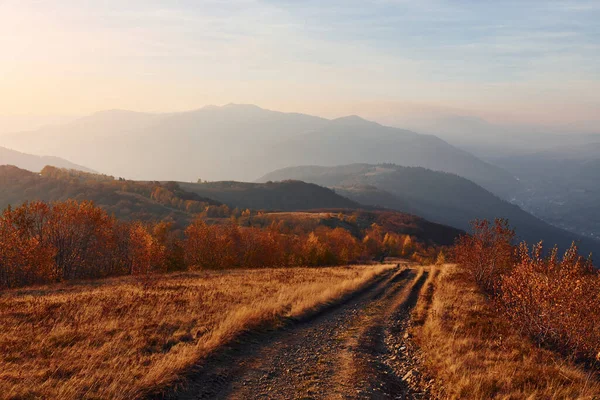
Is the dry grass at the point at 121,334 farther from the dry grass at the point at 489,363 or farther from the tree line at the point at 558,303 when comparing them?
the tree line at the point at 558,303

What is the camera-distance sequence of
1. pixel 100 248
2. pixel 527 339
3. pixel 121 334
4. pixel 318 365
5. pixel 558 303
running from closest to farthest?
pixel 318 365, pixel 121 334, pixel 558 303, pixel 527 339, pixel 100 248

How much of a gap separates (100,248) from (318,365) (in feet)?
181

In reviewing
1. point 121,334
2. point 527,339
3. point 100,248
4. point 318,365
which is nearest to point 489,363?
point 527,339

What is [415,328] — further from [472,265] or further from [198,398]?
[472,265]

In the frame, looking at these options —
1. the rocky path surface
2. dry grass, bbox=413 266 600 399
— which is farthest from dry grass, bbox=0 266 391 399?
dry grass, bbox=413 266 600 399

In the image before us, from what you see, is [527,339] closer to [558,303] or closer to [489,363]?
[558,303]

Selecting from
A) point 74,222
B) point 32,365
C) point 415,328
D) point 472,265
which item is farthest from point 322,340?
point 74,222

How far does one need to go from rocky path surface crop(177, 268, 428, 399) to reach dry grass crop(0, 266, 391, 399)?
0.98 m

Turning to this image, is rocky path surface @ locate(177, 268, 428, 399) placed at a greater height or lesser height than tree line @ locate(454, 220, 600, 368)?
lesser

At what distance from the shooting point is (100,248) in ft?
188

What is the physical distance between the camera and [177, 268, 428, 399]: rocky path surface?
35.8 ft

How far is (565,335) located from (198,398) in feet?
54.7

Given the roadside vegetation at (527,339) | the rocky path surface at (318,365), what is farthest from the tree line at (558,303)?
the rocky path surface at (318,365)

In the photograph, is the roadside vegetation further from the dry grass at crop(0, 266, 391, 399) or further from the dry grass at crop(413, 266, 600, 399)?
the dry grass at crop(0, 266, 391, 399)
